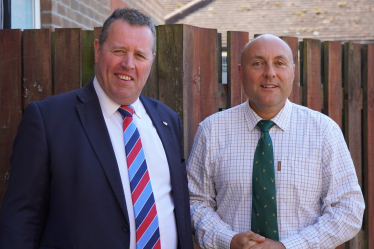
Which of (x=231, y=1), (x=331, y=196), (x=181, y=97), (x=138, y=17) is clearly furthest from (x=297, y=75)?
(x=231, y=1)

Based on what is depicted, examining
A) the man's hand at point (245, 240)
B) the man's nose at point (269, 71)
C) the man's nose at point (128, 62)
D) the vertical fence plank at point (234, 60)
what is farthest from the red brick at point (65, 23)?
the man's hand at point (245, 240)

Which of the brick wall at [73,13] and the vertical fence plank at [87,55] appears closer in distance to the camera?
the vertical fence plank at [87,55]

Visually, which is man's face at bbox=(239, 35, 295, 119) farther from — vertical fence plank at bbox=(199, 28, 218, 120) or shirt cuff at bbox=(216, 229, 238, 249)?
shirt cuff at bbox=(216, 229, 238, 249)

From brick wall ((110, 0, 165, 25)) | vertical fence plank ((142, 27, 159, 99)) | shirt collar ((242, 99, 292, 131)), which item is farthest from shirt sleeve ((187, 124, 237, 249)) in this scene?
brick wall ((110, 0, 165, 25))

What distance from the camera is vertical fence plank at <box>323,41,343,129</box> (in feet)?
12.3

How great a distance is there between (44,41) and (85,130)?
116 cm

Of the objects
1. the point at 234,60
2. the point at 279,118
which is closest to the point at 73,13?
the point at 234,60

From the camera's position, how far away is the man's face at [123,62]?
2.33m

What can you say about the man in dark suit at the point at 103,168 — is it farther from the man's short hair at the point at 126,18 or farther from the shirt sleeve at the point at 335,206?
the shirt sleeve at the point at 335,206

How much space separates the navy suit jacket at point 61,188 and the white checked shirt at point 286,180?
0.72 metres

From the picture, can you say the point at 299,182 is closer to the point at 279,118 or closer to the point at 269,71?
the point at 279,118

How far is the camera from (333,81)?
3.79 metres

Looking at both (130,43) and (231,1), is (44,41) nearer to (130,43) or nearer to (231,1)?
(130,43)

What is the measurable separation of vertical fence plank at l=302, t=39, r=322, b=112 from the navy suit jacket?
2.13 meters
